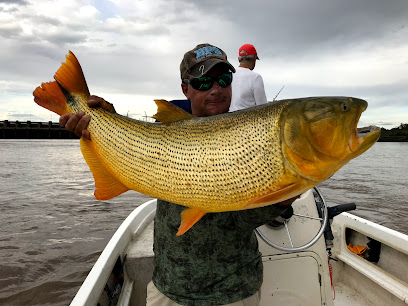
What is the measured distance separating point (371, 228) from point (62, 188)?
12679 millimetres

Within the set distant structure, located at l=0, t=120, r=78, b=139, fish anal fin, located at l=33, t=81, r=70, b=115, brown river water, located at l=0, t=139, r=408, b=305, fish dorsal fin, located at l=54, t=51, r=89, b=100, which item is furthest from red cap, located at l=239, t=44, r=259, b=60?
distant structure, located at l=0, t=120, r=78, b=139

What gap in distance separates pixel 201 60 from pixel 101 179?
1.20 m

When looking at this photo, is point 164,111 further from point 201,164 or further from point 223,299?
point 223,299

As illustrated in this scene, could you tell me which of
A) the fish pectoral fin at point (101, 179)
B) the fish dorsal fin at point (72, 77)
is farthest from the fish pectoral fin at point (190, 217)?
the fish dorsal fin at point (72, 77)

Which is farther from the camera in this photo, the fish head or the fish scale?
the fish scale

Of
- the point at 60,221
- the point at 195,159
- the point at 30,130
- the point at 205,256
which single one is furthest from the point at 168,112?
the point at 30,130

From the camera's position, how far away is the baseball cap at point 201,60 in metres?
2.39

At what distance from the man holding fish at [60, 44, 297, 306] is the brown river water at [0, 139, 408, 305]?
402cm

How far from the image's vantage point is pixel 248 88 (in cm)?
496

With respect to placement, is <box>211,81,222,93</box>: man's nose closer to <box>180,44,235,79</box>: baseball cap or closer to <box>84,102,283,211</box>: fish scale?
<box>180,44,235,79</box>: baseball cap

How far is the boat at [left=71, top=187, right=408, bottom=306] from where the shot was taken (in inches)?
127

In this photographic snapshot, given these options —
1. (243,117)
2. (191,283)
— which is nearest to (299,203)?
(191,283)

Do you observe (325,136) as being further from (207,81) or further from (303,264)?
(303,264)

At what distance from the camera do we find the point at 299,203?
3.55 meters
